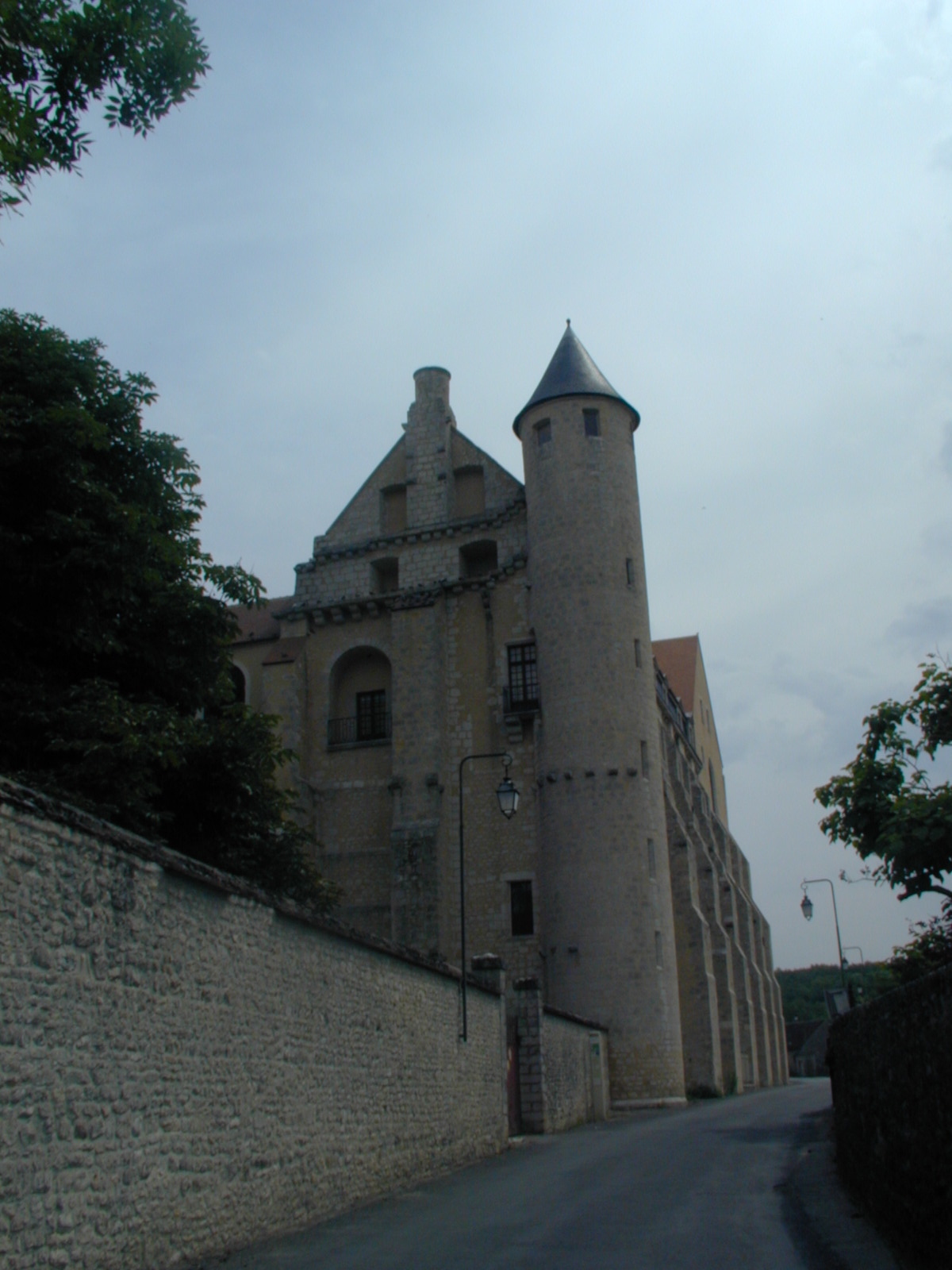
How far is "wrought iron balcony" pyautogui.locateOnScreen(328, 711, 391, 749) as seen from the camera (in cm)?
3631

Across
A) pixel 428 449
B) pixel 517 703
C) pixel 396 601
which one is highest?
pixel 428 449

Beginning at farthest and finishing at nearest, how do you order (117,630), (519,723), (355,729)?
(355,729), (519,723), (117,630)

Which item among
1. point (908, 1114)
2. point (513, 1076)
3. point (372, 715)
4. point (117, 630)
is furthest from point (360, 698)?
point (908, 1114)

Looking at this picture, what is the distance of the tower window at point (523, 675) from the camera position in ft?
112

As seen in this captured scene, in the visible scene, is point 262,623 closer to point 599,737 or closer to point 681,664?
point 599,737

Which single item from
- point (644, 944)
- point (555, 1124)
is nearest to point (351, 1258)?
point (555, 1124)

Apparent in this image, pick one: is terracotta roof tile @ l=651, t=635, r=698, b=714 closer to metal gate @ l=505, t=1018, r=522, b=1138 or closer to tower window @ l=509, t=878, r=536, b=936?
tower window @ l=509, t=878, r=536, b=936

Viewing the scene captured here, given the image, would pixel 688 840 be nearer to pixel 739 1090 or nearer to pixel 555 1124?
pixel 739 1090

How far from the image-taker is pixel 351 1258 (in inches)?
378

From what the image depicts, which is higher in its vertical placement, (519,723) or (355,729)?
(355,729)

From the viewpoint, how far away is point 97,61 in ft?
32.7

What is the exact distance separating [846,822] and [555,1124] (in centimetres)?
959

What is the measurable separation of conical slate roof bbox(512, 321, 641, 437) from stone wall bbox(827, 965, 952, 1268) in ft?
85.8

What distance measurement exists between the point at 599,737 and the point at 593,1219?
21.3 m
